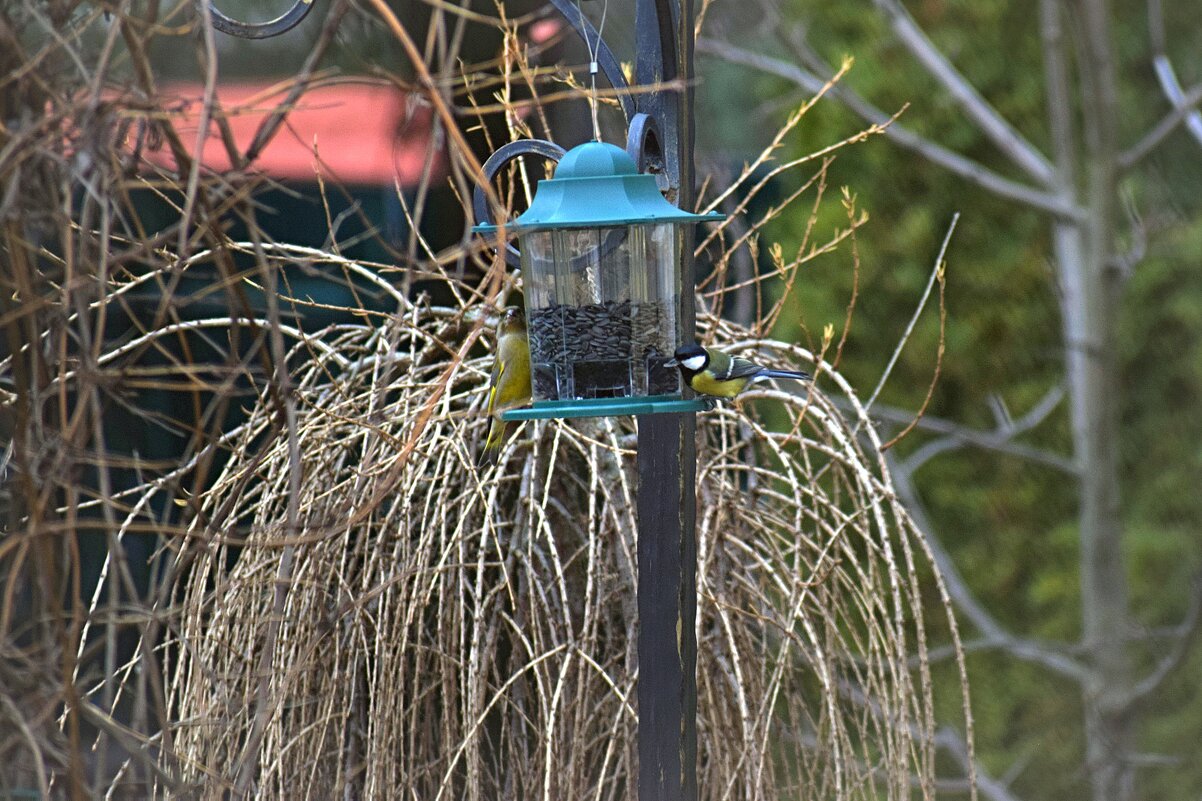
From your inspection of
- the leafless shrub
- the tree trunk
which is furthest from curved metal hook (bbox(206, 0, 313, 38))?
the tree trunk

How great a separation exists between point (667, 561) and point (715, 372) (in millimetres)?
271

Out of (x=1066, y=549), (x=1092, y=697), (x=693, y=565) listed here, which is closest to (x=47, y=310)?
(x=693, y=565)

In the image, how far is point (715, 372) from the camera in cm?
183

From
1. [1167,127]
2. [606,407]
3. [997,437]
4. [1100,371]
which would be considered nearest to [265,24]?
[606,407]

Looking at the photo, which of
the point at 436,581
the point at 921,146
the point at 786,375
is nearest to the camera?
the point at 786,375

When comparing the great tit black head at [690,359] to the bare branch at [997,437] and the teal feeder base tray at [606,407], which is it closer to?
the teal feeder base tray at [606,407]

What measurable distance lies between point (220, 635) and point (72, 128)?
104 centimetres

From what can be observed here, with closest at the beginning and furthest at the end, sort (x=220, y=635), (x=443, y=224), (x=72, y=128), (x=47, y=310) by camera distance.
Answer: (x=72, y=128) → (x=47, y=310) → (x=220, y=635) → (x=443, y=224)

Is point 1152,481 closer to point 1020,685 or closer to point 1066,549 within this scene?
point 1066,549

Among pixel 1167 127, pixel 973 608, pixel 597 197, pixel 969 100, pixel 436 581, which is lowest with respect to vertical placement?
pixel 973 608

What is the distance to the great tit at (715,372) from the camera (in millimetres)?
1740

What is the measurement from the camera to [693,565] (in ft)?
6.11

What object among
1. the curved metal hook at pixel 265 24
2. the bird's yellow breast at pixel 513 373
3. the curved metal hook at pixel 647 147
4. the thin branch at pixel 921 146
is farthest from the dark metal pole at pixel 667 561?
the thin branch at pixel 921 146

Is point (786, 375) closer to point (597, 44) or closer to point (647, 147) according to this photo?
point (647, 147)
